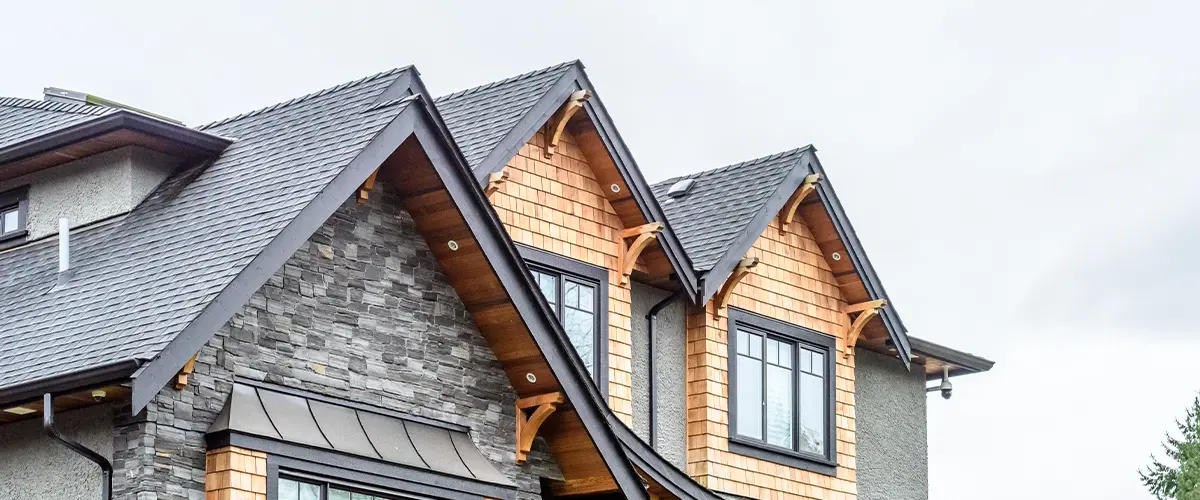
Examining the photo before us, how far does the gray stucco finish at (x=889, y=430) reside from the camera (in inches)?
882

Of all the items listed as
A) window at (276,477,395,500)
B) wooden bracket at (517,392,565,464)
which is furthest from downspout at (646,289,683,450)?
window at (276,477,395,500)

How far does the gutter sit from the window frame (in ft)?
13.7

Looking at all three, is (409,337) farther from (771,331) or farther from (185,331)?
(771,331)

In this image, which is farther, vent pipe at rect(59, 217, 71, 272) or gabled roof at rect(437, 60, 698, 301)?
gabled roof at rect(437, 60, 698, 301)

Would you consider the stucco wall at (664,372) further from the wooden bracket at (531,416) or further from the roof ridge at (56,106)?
the roof ridge at (56,106)

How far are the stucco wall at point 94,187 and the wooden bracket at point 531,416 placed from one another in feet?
A: 12.3

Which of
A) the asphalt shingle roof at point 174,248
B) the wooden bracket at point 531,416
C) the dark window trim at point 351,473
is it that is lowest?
the dark window trim at point 351,473

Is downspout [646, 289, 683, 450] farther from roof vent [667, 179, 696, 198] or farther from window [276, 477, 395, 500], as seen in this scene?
window [276, 477, 395, 500]

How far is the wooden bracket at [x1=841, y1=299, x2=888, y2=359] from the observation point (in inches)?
853

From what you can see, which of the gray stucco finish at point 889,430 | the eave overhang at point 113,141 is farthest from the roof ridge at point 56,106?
the gray stucco finish at point 889,430

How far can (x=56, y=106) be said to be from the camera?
18.3 metres

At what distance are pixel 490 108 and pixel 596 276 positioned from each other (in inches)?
80.3

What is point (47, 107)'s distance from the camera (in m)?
18.4

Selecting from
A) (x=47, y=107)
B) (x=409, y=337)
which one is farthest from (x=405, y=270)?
(x=47, y=107)
